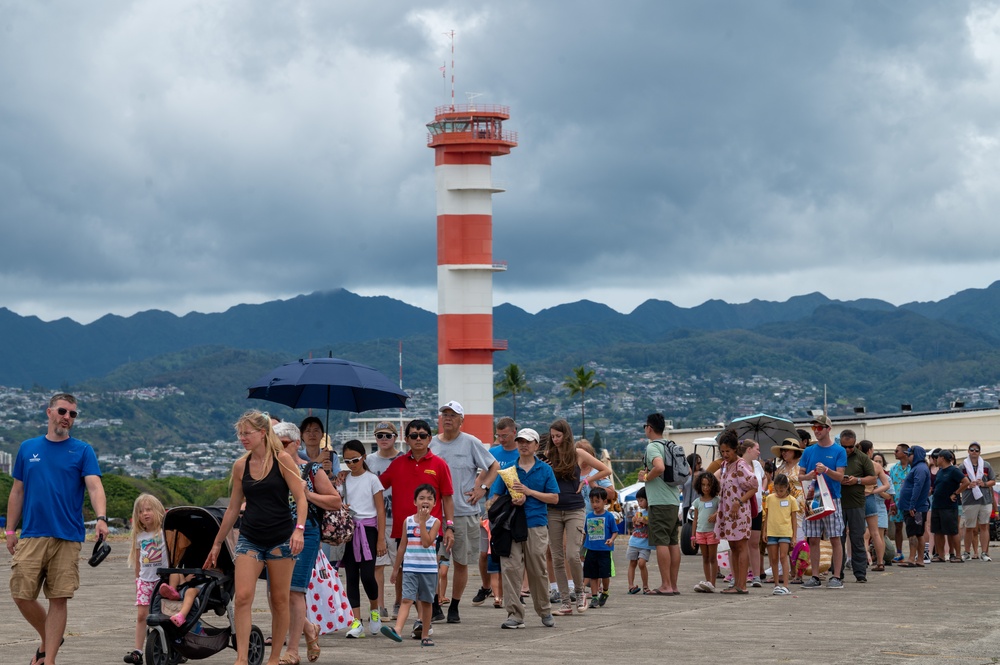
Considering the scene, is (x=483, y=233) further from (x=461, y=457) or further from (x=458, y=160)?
(x=461, y=457)

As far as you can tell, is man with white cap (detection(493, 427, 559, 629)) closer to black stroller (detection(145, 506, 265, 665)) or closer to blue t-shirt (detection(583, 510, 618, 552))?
blue t-shirt (detection(583, 510, 618, 552))

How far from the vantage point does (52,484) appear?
10.7m

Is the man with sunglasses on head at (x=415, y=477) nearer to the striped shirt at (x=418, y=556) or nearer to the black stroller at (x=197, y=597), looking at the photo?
the striped shirt at (x=418, y=556)

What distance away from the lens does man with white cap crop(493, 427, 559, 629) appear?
13.5 m

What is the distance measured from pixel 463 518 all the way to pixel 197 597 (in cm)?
395

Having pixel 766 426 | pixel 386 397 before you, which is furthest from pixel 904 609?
pixel 766 426

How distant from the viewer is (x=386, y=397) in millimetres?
15875

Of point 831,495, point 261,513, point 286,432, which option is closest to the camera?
point 261,513

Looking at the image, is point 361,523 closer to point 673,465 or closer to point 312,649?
point 312,649

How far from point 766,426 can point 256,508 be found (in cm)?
1627

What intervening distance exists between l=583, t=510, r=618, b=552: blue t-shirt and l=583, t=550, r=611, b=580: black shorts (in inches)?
2.6

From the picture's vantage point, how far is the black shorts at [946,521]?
22.9 m

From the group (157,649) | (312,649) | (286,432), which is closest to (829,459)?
(312,649)

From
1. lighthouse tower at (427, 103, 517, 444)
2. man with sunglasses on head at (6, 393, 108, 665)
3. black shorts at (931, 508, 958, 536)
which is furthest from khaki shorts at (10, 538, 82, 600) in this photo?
lighthouse tower at (427, 103, 517, 444)
